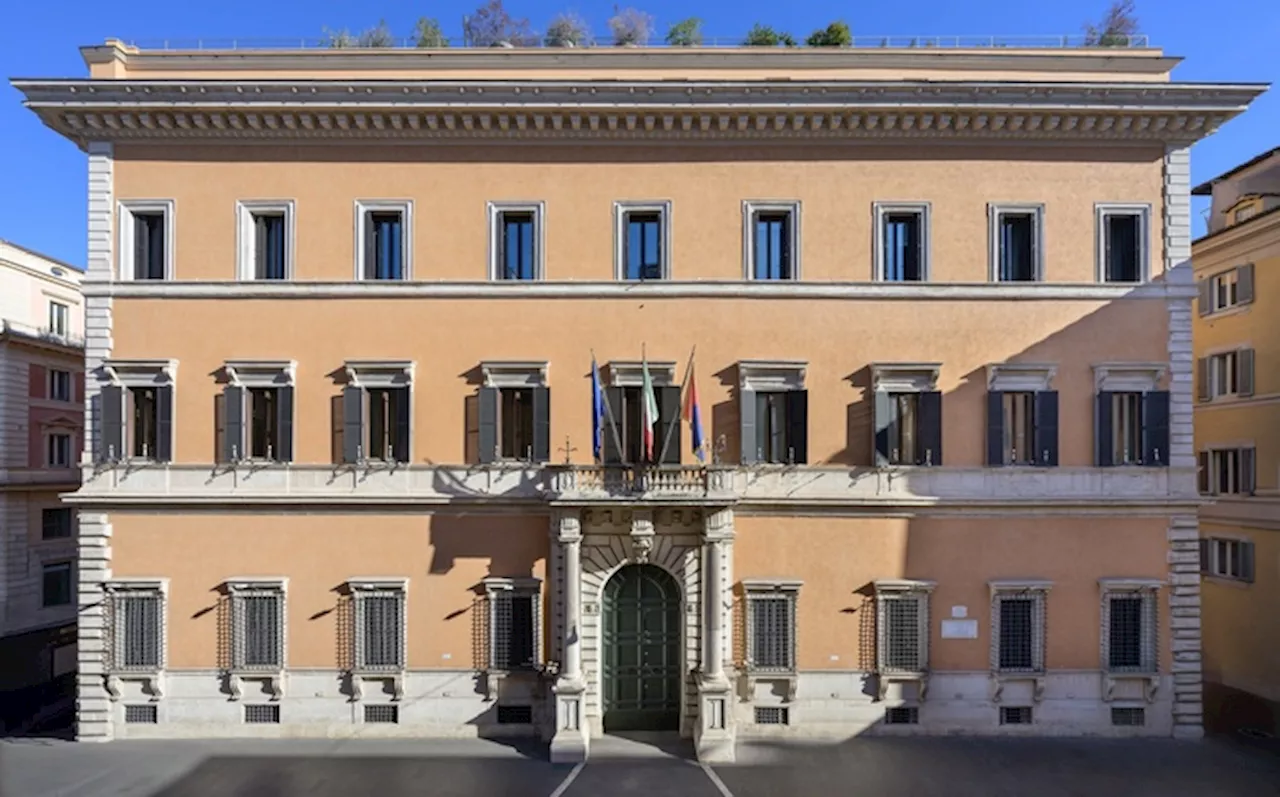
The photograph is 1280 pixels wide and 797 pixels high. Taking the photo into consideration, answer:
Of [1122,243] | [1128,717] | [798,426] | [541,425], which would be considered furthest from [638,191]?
[1128,717]

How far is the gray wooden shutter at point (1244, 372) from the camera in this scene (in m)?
21.3

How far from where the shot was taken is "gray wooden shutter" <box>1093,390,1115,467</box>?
17.1 metres

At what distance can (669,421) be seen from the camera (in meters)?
17.1

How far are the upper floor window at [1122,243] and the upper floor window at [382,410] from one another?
15903 mm

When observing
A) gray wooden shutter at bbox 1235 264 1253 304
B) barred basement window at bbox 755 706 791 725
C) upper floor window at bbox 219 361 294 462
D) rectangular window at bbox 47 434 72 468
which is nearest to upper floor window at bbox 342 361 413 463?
upper floor window at bbox 219 361 294 462

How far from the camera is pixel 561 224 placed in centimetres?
1758

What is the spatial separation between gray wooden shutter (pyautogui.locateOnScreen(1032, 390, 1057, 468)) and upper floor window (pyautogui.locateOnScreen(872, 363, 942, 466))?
7.18 ft

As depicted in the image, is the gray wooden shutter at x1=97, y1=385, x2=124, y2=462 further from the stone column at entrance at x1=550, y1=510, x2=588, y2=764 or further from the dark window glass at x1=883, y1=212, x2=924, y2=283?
the dark window glass at x1=883, y1=212, x2=924, y2=283

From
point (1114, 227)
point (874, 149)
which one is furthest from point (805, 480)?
point (1114, 227)

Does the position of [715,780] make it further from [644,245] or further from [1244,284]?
[1244,284]

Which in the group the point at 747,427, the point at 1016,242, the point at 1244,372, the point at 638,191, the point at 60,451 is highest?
the point at 638,191

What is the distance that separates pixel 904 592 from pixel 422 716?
36.0ft

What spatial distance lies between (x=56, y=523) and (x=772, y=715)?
24181 mm

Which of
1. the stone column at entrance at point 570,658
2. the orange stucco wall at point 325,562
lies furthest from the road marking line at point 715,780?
the orange stucco wall at point 325,562
